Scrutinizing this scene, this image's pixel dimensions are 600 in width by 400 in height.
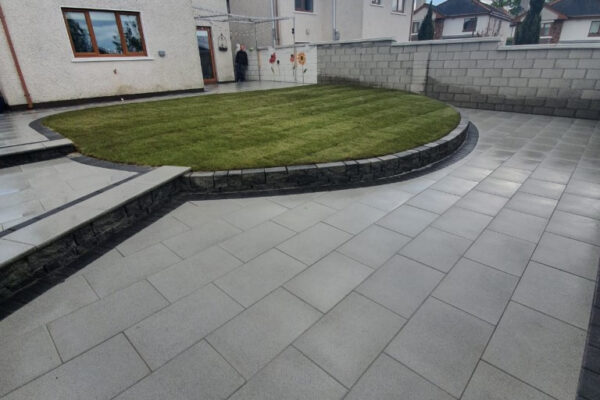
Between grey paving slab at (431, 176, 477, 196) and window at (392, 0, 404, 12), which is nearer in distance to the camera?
grey paving slab at (431, 176, 477, 196)

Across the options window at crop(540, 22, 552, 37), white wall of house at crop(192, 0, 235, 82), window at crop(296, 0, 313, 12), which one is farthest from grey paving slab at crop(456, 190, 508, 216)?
window at crop(540, 22, 552, 37)

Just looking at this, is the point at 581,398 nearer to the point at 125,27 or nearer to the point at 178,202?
the point at 178,202

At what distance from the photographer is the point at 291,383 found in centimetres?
168

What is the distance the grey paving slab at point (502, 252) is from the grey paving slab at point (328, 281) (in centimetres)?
101

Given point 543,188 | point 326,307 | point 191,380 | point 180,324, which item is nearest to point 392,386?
point 326,307

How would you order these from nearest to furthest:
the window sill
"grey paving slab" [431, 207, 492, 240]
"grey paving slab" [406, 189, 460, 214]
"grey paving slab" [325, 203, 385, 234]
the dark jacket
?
1. "grey paving slab" [431, 207, 492, 240]
2. "grey paving slab" [325, 203, 385, 234]
3. "grey paving slab" [406, 189, 460, 214]
4. the window sill
5. the dark jacket

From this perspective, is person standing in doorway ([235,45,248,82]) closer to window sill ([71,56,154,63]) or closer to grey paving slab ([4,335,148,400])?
window sill ([71,56,154,63])

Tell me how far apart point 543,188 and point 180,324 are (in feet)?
14.6

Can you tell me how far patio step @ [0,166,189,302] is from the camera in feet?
7.62

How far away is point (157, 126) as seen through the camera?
6312mm

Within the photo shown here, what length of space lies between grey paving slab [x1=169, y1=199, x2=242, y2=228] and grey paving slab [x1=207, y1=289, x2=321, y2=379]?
1468mm

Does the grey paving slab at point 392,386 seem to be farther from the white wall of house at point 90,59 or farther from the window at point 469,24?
the window at point 469,24

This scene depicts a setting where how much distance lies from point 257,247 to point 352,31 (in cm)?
1928

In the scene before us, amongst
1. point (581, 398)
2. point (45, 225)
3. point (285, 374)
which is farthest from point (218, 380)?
point (45, 225)
